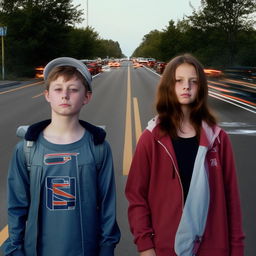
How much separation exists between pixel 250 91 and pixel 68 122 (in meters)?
17.4

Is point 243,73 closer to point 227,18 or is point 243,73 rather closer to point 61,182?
point 61,182

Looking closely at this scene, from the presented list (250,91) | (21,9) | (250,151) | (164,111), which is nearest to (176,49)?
(21,9)

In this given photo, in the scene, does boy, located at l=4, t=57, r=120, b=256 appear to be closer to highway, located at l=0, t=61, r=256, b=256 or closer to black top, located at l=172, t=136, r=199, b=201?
black top, located at l=172, t=136, r=199, b=201

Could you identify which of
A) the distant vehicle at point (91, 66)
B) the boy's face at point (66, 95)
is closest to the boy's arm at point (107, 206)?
the boy's face at point (66, 95)

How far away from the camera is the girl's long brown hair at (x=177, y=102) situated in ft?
8.04

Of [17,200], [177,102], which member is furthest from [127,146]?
[17,200]

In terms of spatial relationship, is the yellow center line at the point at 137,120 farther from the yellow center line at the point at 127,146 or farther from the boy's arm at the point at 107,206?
the boy's arm at the point at 107,206

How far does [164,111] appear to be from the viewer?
8.24 ft

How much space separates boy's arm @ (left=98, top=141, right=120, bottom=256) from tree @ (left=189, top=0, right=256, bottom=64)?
52030 mm

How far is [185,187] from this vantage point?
2.35 meters

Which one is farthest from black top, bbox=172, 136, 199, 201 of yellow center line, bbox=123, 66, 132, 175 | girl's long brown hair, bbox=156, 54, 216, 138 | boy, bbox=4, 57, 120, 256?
yellow center line, bbox=123, 66, 132, 175

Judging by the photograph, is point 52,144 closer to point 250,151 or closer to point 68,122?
point 68,122

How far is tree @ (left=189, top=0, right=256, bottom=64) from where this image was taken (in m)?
53.2

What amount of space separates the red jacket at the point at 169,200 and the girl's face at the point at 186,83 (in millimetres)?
211
